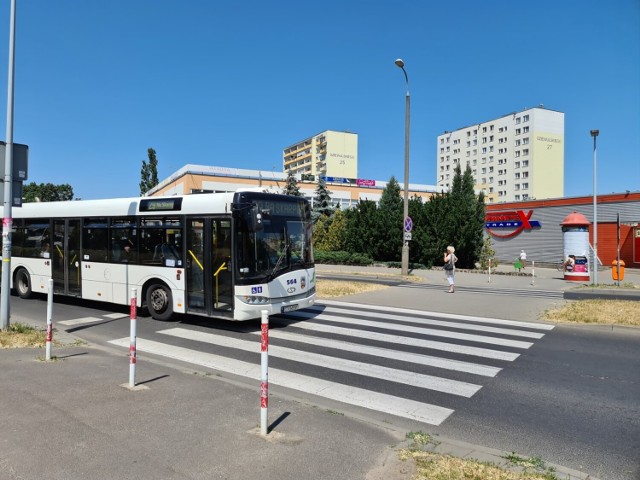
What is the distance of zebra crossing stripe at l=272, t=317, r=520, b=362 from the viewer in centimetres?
779

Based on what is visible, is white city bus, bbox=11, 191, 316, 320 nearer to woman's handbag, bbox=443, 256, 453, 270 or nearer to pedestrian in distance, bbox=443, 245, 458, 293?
pedestrian in distance, bbox=443, 245, 458, 293

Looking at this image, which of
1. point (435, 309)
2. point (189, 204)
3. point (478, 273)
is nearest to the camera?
point (189, 204)

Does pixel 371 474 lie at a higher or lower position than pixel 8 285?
lower

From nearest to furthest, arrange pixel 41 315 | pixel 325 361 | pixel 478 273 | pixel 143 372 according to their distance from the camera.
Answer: pixel 143 372
pixel 325 361
pixel 41 315
pixel 478 273

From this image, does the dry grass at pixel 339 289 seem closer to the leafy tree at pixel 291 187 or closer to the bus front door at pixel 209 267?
the bus front door at pixel 209 267

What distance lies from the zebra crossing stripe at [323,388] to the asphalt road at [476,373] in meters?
0.05

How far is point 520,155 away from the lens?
3969 inches

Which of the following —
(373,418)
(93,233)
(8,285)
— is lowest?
(373,418)

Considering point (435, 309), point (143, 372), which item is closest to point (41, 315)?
point (143, 372)

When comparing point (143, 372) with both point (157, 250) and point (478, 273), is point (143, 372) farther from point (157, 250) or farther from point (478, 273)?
point (478, 273)

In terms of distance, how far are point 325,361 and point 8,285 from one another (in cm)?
584

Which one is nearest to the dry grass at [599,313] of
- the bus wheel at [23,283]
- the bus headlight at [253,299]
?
the bus headlight at [253,299]

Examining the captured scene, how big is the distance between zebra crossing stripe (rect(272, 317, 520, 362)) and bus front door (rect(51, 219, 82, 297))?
20.0 ft

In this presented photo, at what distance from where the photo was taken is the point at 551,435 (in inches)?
178
